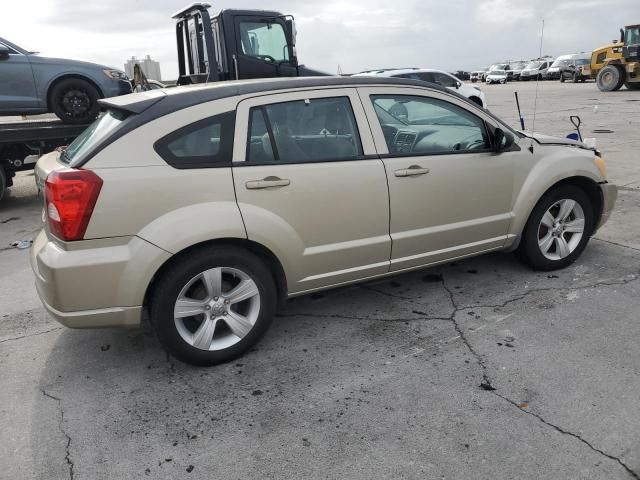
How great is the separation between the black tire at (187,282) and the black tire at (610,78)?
87.9ft

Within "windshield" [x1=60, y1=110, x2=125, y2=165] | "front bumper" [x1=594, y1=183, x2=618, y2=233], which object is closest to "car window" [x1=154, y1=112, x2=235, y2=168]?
"windshield" [x1=60, y1=110, x2=125, y2=165]

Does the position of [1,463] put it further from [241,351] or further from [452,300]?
[452,300]

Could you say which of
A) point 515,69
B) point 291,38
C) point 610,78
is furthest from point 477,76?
point 291,38

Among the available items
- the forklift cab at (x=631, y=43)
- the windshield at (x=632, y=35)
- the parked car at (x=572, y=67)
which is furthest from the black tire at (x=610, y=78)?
the parked car at (x=572, y=67)

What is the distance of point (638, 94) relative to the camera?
2305cm

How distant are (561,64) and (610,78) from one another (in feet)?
62.3

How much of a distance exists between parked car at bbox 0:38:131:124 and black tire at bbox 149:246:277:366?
6288 millimetres

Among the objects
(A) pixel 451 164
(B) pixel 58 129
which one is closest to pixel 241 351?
(A) pixel 451 164

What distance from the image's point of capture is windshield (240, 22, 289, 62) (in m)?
8.81

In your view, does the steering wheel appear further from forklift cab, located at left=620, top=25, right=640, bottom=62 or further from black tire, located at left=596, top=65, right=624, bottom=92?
black tire, located at left=596, top=65, right=624, bottom=92

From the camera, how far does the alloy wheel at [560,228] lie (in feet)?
14.5

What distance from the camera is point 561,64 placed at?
42125 mm

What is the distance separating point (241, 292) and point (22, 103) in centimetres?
642

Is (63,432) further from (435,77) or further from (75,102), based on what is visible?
(435,77)
